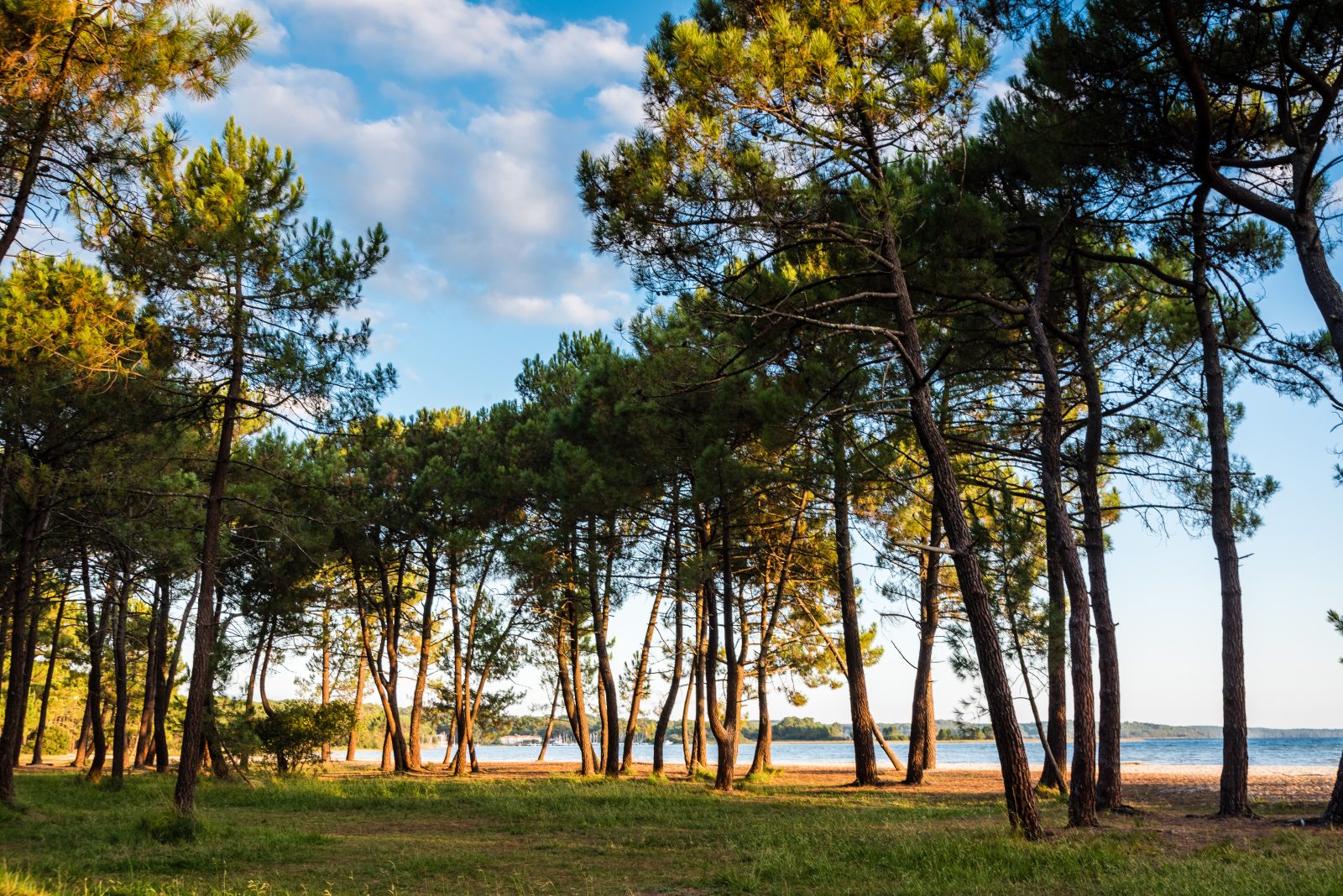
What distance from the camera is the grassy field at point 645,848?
20.5ft

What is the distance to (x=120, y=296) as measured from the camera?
36.0 feet

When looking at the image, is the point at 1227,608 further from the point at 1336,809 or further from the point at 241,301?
the point at 241,301

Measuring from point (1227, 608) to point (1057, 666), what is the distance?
4.28 metres

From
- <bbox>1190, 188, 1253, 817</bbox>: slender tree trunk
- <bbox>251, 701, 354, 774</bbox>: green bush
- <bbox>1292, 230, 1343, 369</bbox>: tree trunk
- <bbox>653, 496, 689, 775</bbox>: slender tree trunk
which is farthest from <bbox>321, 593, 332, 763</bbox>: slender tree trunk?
<bbox>1292, 230, 1343, 369</bbox>: tree trunk

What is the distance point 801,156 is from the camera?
9164mm

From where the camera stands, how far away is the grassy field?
20.5 feet

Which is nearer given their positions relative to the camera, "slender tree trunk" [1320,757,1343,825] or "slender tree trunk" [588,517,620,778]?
"slender tree trunk" [1320,757,1343,825]

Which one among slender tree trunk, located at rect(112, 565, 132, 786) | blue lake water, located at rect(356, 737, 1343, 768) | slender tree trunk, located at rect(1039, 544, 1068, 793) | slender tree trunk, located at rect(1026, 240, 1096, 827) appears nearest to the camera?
slender tree trunk, located at rect(1026, 240, 1096, 827)

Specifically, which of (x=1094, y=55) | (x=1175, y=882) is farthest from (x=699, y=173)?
(x=1175, y=882)

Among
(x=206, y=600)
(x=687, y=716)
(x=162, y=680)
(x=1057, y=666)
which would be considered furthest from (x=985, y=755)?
(x=206, y=600)

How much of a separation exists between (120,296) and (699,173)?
7.69m

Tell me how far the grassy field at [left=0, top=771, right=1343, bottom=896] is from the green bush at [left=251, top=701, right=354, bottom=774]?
8322 millimetres

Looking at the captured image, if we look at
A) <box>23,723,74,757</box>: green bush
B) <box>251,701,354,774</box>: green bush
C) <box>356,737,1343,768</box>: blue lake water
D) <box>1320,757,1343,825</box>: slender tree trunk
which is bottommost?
<box>356,737,1343,768</box>: blue lake water

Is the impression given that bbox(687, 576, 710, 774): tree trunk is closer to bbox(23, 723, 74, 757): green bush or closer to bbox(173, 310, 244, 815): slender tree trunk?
bbox(173, 310, 244, 815): slender tree trunk
